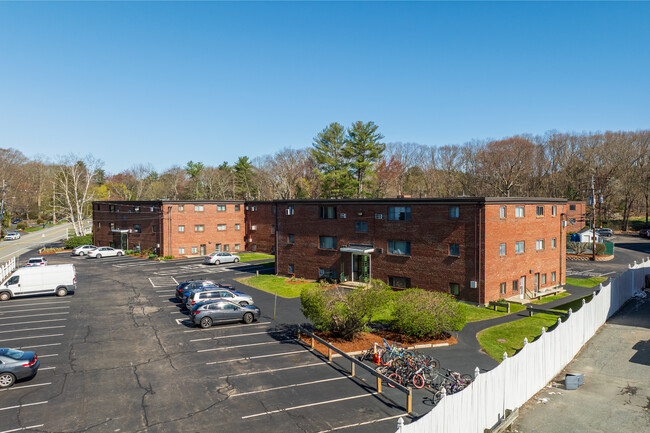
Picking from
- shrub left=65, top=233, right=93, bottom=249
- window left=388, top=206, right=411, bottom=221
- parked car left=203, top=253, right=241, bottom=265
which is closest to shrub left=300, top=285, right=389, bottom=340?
window left=388, top=206, right=411, bottom=221

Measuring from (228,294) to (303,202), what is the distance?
52.6ft

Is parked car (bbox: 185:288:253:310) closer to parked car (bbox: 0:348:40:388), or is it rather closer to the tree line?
parked car (bbox: 0:348:40:388)

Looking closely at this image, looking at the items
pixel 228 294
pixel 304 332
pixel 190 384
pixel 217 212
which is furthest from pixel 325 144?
pixel 190 384

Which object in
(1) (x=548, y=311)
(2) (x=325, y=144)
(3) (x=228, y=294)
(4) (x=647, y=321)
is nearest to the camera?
(4) (x=647, y=321)

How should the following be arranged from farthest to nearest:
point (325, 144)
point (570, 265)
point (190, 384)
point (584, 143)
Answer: point (584, 143)
point (325, 144)
point (570, 265)
point (190, 384)

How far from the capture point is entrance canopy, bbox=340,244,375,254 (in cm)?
3825

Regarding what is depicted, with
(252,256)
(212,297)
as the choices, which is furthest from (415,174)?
(212,297)

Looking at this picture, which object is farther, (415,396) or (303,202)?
(303,202)

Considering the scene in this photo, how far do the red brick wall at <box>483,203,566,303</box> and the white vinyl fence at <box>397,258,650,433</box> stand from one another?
916cm

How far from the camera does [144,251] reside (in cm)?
6322

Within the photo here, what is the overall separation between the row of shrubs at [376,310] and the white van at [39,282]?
935 inches

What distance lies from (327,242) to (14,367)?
92.8ft

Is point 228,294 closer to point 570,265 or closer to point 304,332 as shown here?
point 304,332

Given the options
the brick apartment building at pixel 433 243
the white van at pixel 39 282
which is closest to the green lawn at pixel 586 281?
the brick apartment building at pixel 433 243
